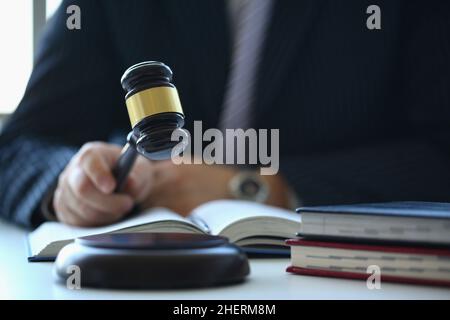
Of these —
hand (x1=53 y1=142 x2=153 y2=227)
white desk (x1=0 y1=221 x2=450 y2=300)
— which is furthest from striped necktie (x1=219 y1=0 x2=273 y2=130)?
white desk (x1=0 y1=221 x2=450 y2=300)

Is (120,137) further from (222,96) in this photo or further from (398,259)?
(398,259)

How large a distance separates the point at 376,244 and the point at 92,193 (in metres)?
0.50

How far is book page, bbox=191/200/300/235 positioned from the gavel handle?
122mm

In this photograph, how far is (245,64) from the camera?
4.43 ft

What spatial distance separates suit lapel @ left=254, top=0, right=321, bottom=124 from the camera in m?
1.30

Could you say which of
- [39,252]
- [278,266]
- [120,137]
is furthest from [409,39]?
[39,252]

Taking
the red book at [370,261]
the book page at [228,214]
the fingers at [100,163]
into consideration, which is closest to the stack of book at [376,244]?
the red book at [370,261]

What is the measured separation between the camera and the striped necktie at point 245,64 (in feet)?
4.35

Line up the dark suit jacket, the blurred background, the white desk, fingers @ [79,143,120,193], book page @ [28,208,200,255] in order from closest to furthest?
the white desk → book page @ [28,208,200,255] → fingers @ [79,143,120,193] → the blurred background → the dark suit jacket

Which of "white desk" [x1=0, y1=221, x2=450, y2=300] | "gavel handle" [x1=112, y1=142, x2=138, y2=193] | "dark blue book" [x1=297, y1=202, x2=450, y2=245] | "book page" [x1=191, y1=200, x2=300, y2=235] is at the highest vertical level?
"gavel handle" [x1=112, y1=142, x2=138, y2=193]

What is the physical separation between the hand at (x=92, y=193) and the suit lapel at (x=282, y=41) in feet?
1.27

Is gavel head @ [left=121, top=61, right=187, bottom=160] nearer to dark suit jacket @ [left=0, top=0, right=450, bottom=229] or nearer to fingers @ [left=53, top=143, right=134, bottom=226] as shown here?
fingers @ [left=53, top=143, right=134, bottom=226]

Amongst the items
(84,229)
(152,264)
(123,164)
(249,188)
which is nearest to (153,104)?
(152,264)

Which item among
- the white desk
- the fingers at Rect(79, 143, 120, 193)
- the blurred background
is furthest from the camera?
the blurred background
